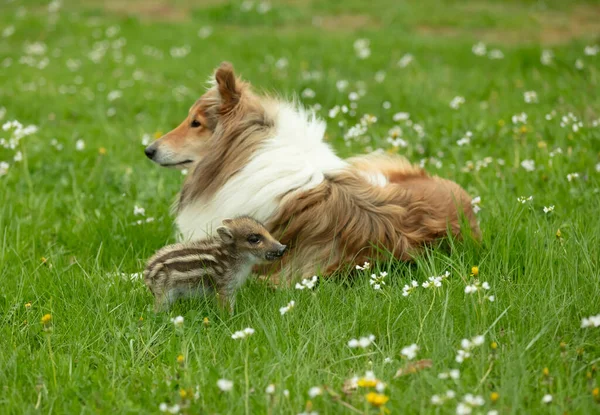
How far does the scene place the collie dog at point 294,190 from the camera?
4.34m

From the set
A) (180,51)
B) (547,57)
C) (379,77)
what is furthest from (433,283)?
(180,51)

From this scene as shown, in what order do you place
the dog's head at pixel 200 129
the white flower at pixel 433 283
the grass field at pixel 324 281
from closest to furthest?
the grass field at pixel 324 281
the white flower at pixel 433 283
the dog's head at pixel 200 129

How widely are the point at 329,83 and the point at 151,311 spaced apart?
4.87 metres

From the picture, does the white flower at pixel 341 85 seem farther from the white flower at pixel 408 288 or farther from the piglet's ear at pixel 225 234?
the white flower at pixel 408 288

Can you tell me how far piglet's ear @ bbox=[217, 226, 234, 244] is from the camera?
4.06 meters

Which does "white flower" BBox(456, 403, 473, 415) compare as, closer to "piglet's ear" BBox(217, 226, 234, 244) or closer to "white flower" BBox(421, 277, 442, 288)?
"white flower" BBox(421, 277, 442, 288)

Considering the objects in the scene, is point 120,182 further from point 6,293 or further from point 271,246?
point 271,246

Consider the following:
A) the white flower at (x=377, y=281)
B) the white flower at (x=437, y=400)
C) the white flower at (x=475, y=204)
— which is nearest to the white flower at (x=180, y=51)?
the white flower at (x=475, y=204)

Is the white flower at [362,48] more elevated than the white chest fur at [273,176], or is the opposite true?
the white chest fur at [273,176]

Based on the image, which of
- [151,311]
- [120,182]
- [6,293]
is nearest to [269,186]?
[151,311]

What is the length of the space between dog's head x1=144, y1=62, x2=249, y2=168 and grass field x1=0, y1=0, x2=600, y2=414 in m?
0.61

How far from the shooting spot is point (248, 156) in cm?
460

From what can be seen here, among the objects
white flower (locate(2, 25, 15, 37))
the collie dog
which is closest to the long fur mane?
the collie dog

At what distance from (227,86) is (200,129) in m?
0.38
